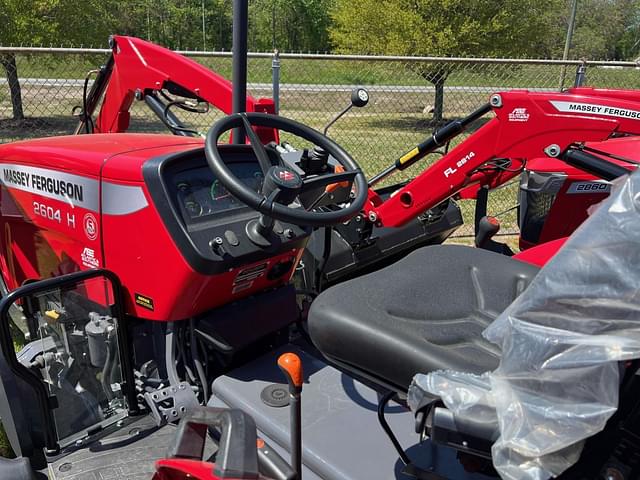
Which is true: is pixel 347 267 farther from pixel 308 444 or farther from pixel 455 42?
pixel 455 42

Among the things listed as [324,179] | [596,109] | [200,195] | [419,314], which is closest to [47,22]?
[596,109]

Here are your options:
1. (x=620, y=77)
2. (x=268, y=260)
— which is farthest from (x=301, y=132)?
(x=620, y=77)

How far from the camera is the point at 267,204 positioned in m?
1.68

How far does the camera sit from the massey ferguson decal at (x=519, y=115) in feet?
10.4

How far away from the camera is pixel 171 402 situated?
205cm

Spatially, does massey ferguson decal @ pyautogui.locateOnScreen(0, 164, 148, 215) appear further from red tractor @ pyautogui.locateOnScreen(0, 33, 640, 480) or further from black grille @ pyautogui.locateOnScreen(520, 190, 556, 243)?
black grille @ pyautogui.locateOnScreen(520, 190, 556, 243)

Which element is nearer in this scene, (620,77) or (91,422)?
(91,422)

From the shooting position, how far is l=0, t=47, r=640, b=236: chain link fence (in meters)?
9.34

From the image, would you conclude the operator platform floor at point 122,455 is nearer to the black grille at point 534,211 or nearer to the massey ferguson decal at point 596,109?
the massey ferguson decal at point 596,109

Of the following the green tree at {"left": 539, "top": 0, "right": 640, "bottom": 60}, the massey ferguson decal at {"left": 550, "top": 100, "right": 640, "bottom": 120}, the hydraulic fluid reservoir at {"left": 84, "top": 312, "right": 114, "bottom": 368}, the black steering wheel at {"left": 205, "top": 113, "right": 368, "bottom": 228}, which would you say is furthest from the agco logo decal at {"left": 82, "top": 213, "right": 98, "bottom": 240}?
the green tree at {"left": 539, "top": 0, "right": 640, "bottom": 60}

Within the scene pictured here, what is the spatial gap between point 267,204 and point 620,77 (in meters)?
15.9

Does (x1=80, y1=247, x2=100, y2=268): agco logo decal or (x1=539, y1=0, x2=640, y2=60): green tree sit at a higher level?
(x1=539, y1=0, x2=640, y2=60): green tree

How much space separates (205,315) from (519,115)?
2.02 m

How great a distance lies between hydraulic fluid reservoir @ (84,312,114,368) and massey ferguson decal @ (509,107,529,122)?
2250mm
